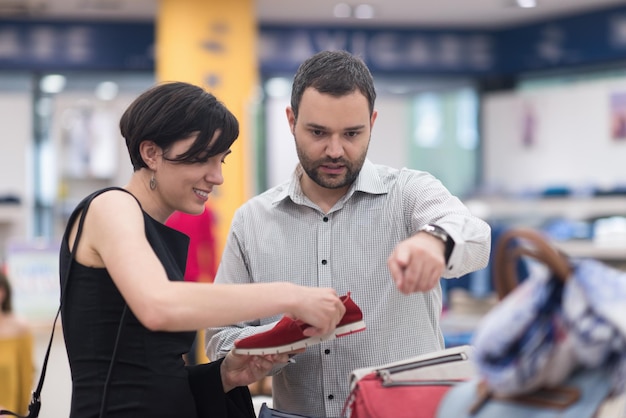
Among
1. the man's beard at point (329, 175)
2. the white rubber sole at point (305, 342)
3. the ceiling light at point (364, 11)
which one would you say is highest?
the ceiling light at point (364, 11)

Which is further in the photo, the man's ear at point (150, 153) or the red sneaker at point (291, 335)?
the man's ear at point (150, 153)

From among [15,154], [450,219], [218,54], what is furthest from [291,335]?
[15,154]

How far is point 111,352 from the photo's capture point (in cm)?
173

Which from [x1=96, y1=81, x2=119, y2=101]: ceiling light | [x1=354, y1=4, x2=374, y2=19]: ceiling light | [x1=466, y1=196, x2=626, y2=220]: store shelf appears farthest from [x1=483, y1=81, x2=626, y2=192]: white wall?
[x1=96, y1=81, x2=119, y2=101]: ceiling light

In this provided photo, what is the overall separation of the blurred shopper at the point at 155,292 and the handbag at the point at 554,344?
1.48ft

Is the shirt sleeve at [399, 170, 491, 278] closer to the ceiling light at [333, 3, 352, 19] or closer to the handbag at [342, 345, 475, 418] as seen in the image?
the handbag at [342, 345, 475, 418]

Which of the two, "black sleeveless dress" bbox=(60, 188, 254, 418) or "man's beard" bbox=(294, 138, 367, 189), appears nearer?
"black sleeveless dress" bbox=(60, 188, 254, 418)

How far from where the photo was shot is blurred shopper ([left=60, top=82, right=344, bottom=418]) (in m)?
1.60

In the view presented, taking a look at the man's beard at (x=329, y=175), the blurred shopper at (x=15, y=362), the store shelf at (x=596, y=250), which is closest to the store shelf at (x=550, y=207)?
the store shelf at (x=596, y=250)

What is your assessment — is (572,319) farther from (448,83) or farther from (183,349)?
(448,83)

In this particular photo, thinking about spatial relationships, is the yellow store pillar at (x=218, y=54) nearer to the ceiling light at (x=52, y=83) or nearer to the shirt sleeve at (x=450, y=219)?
the ceiling light at (x=52, y=83)

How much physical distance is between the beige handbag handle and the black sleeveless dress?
0.70 metres

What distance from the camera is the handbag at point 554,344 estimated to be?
4.03 feet

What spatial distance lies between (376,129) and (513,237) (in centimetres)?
809
